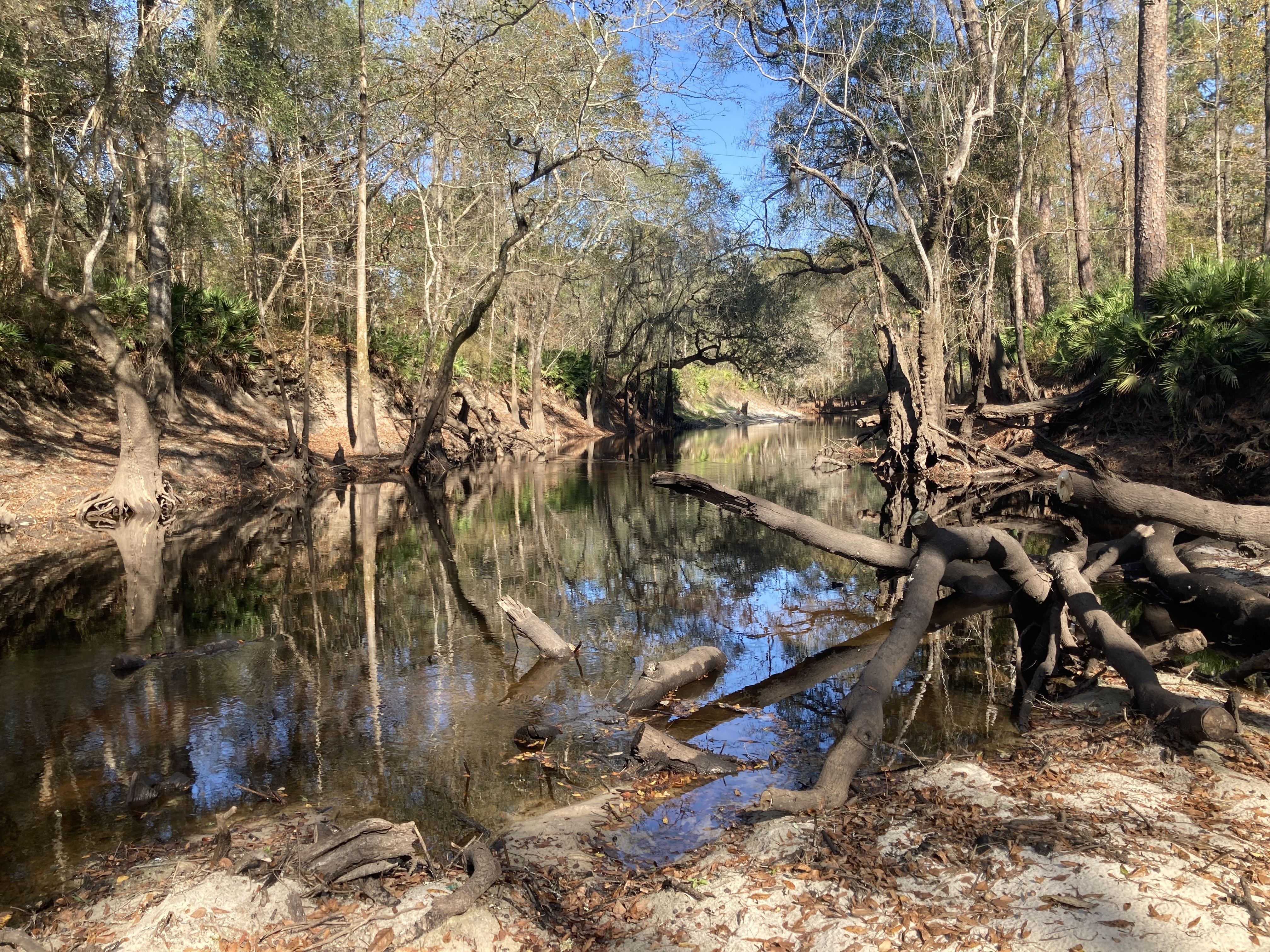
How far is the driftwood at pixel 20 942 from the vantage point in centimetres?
335

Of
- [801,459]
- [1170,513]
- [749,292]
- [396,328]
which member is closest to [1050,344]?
[801,459]

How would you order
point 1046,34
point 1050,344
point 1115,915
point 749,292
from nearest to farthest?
point 1115,915
point 1046,34
point 1050,344
point 749,292

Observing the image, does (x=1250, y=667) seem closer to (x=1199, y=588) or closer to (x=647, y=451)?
(x=1199, y=588)

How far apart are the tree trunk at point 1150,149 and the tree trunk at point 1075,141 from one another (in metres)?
6.66

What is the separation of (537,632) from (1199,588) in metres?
6.11

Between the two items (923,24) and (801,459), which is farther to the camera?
(801,459)

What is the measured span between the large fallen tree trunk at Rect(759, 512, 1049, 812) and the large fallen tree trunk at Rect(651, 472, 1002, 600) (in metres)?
0.44

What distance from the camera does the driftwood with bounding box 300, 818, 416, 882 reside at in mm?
3912

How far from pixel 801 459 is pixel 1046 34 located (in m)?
15.2

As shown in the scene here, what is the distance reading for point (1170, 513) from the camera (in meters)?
7.63

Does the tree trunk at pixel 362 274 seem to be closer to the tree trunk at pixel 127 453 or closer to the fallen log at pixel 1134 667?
the tree trunk at pixel 127 453

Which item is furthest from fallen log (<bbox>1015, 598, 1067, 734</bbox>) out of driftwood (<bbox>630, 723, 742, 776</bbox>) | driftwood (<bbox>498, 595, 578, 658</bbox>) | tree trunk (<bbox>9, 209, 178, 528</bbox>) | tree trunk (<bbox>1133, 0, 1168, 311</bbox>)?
tree trunk (<bbox>9, 209, 178, 528</bbox>)

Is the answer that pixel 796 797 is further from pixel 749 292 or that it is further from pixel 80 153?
pixel 749 292

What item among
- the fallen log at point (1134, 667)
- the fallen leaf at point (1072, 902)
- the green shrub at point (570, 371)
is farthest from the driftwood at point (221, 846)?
the green shrub at point (570, 371)
